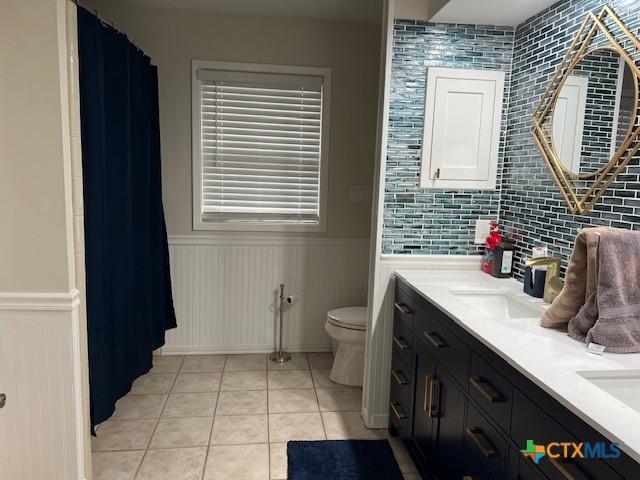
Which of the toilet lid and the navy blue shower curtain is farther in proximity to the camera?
the toilet lid

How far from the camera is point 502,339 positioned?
1.39m

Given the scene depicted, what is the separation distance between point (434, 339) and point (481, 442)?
46 centimetres

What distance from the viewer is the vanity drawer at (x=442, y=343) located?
5.25 feet

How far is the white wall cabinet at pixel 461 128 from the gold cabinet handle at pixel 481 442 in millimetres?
1234

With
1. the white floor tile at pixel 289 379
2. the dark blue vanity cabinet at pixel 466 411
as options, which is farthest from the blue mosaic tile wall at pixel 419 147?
the white floor tile at pixel 289 379

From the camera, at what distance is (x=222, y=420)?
256 centimetres

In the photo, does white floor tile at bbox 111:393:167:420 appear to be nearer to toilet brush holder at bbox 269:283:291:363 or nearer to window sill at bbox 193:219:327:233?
toilet brush holder at bbox 269:283:291:363

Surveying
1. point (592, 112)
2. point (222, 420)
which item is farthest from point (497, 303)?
point (222, 420)

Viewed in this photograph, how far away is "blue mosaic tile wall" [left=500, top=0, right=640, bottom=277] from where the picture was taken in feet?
5.31

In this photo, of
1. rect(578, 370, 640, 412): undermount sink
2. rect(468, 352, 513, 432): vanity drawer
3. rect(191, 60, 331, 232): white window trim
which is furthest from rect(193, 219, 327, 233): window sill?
rect(578, 370, 640, 412): undermount sink

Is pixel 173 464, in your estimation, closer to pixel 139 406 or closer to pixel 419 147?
pixel 139 406

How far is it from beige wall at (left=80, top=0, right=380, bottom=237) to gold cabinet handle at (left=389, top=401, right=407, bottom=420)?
55.2 inches

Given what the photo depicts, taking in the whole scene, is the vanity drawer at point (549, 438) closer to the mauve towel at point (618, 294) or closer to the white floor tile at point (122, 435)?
the mauve towel at point (618, 294)

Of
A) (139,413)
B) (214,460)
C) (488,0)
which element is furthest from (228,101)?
(214,460)
